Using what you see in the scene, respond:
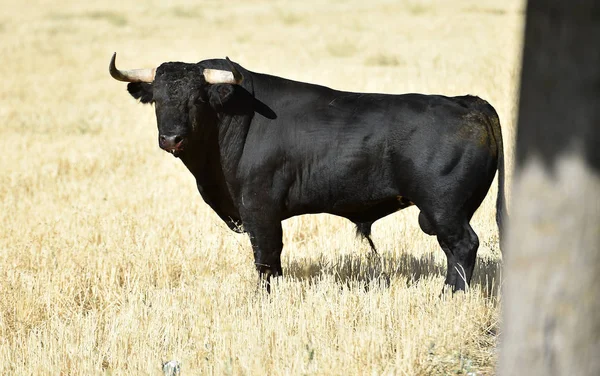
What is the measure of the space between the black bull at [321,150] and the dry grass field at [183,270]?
524 millimetres

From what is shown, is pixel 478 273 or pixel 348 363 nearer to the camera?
pixel 348 363

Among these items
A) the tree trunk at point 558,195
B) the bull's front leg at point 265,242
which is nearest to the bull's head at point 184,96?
the bull's front leg at point 265,242

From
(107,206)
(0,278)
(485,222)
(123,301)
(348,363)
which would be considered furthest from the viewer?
(107,206)

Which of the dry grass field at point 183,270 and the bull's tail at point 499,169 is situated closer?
the dry grass field at point 183,270

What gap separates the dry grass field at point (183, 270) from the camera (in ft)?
17.0

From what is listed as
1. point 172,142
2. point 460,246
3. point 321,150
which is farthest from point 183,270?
point 460,246

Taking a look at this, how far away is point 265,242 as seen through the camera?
6.57 meters

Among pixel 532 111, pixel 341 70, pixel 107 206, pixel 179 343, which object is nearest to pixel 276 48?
pixel 341 70

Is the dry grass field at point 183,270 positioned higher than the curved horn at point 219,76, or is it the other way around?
the curved horn at point 219,76

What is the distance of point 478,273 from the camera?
23.0 ft

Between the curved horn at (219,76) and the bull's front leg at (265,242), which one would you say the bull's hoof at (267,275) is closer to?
the bull's front leg at (265,242)

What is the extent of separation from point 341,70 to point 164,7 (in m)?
20.1

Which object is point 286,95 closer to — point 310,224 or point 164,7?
point 310,224

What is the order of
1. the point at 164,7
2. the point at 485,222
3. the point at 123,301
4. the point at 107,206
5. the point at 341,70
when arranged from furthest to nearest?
the point at 164,7 → the point at 341,70 → the point at 107,206 → the point at 485,222 → the point at 123,301
